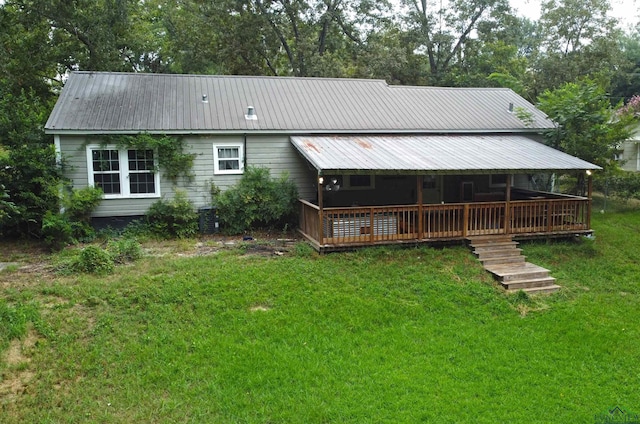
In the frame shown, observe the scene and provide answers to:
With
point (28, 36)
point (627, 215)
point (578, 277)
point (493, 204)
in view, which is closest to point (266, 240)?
point (493, 204)

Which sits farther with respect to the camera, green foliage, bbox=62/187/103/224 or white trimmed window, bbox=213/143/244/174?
white trimmed window, bbox=213/143/244/174

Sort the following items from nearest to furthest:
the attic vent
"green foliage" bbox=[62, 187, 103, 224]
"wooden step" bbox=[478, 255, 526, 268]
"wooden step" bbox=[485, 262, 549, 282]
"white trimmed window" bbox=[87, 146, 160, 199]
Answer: "wooden step" bbox=[485, 262, 549, 282]
"wooden step" bbox=[478, 255, 526, 268]
"green foliage" bbox=[62, 187, 103, 224]
"white trimmed window" bbox=[87, 146, 160, 199]
the attic vent

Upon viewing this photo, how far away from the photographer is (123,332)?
7.89m

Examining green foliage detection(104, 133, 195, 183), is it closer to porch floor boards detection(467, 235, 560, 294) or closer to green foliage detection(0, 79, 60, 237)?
green foliage detection(0, 79, 60, 237)

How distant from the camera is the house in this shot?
496 inches

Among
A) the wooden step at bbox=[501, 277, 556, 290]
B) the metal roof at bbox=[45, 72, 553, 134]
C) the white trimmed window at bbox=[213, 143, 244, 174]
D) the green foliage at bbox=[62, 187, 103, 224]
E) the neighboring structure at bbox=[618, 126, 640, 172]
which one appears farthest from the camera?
the neighboring structure at bbox=[618, 126, 640, 172]

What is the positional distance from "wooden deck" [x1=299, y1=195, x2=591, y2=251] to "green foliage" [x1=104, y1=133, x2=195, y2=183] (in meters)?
3.62

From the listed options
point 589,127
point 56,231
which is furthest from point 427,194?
point 56,231

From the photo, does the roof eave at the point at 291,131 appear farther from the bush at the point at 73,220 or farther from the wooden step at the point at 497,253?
the wooden step at the point at 497,253

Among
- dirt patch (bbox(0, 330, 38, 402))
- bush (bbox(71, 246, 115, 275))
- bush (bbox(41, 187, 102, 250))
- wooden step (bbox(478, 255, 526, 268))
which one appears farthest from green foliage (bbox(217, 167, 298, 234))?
dirt patch (bbox(0, 330, 38, 402))

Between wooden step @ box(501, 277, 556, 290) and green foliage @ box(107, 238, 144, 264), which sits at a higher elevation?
green foliage @ box(107, 238, 144, 264)

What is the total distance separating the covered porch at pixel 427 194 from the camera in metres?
12.2

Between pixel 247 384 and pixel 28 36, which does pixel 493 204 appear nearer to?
pixel 247 384

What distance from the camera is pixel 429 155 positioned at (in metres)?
13.4
